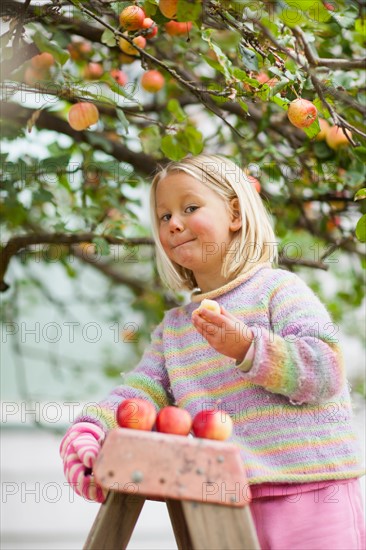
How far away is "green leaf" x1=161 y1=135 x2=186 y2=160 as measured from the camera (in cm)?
158

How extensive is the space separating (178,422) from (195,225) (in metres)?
0.47

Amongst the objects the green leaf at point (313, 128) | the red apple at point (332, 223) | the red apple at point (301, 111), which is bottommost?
the red apple at point (332, 223)

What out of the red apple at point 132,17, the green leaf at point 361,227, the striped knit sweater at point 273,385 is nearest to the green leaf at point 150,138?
the red apple at point 132,17

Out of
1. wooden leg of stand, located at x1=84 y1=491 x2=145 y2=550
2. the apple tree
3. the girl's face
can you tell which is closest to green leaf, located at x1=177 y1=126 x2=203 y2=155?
the apple tree

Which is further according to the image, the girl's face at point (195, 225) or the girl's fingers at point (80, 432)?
the girl's face at point (195, 225)

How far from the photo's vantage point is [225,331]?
112 cm

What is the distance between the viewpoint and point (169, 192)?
145cm

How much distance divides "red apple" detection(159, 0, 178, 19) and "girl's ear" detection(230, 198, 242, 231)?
37 cm

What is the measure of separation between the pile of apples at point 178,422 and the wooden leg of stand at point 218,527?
0.14m

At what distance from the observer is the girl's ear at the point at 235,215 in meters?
1.47

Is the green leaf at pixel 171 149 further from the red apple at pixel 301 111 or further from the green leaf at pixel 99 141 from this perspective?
the green leaf at pixel 99 141

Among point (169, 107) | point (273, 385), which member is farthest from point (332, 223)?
point (273, 385)

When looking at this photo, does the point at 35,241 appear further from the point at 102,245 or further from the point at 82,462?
the point at 82,462

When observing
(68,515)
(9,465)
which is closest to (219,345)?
(68,515)
